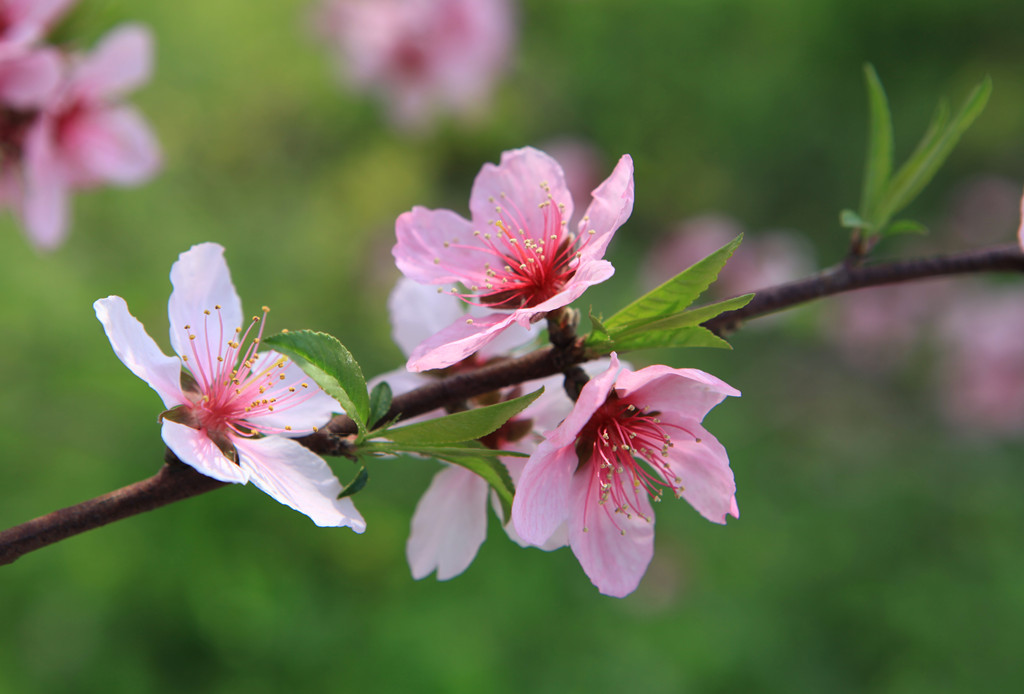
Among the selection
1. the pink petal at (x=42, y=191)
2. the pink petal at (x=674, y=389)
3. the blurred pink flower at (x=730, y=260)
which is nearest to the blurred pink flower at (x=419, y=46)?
the blurred pink flower at (x=730, y=260)

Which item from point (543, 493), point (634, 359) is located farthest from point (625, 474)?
point (634, 359)

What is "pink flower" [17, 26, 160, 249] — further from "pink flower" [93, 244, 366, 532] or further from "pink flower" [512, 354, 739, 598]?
"pink flower" [512, 354, 739, 598]

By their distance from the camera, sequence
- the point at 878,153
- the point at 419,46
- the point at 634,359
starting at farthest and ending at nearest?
Result: the point at 419,46 < the point at 634,359 < the point at 878,153

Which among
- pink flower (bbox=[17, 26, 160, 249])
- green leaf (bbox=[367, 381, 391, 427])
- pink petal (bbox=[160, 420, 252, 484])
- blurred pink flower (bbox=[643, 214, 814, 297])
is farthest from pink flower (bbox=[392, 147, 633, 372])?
blurred pink flower (bbox=[643, 214, 814, 297])

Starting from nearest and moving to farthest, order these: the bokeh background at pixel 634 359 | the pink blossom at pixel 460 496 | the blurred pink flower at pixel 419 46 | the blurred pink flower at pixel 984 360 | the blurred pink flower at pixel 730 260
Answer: the pink blossom at pixel 460 496
the bokeh background at pixel 634 359
the blurred pink flower at pixel 730 260
the blurred pink flower at pixel 984 360
the blurred pink flower at pixel 419 46

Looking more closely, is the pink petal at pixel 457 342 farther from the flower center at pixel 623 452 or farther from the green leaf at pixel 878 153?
the green leaf at pixel 878 153

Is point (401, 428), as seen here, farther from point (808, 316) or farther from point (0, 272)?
point (0, 272)

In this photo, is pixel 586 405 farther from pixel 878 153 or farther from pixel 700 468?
pixel 878 153
